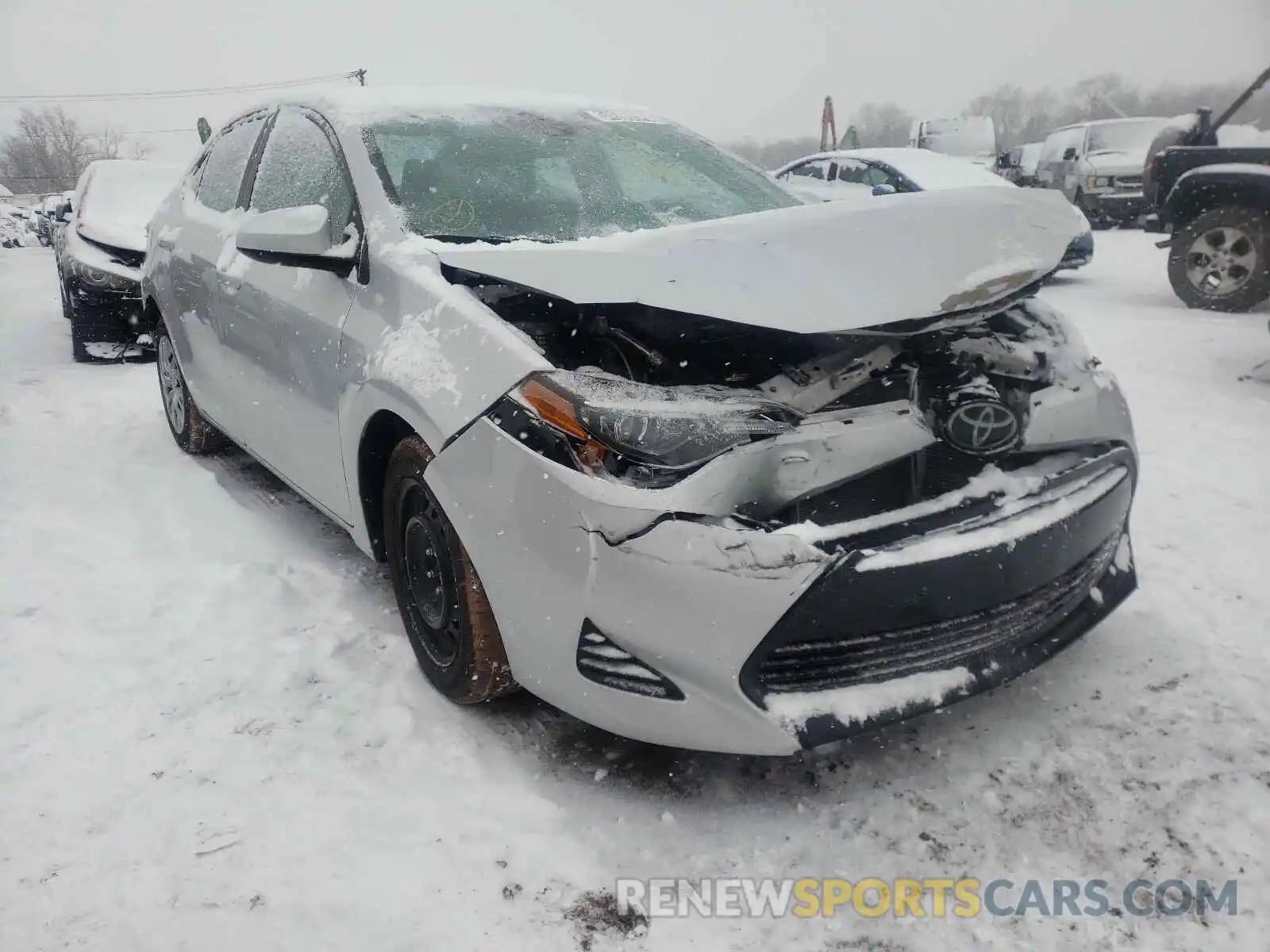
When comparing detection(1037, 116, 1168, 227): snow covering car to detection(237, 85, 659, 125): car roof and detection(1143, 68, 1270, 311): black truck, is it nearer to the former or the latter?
detection(1143, 68, 1270, 311): black truck

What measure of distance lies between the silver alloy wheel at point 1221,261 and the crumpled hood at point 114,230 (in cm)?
893

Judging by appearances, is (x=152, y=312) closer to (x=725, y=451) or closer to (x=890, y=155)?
(x=725, y=451)

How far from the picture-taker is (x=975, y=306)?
1975 mm

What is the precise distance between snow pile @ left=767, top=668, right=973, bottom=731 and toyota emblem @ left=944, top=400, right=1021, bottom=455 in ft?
1.65

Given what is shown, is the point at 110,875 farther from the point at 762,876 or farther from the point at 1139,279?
the point at 1139,279

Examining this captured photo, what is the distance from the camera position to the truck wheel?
7.54m

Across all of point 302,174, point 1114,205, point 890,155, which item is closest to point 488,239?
point 302,174

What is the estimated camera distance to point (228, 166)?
13.0 feet

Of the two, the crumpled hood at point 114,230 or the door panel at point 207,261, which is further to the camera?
the crumpled hood at point 114,230

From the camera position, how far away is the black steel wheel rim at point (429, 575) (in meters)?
2.29

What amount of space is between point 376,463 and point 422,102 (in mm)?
1370

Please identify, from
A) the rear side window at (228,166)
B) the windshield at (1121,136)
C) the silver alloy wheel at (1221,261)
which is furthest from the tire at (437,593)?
the windshield at (1121,136)

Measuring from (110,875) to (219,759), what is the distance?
390 millimetres

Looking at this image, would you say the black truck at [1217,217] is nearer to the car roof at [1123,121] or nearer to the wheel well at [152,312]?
the car roof at [1123,121]
